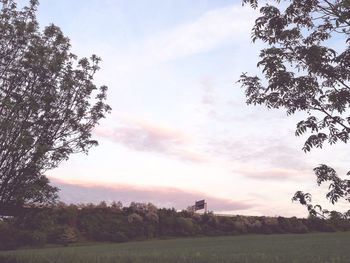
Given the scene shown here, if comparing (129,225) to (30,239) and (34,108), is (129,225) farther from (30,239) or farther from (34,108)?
(34,108)

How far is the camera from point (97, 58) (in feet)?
57.5

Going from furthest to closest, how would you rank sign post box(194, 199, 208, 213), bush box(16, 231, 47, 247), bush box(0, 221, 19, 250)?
sign post box(194, 199, 208, 213) → bush box(16, 231, 47, 247) → bush box(0, 221, 19, 250)

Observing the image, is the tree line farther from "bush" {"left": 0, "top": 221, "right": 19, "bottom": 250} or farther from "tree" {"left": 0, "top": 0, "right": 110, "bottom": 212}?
"tree" {"left": 0, "top": 0, "right": 110, "bottom": 212}

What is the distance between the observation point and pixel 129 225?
3547 centimetres

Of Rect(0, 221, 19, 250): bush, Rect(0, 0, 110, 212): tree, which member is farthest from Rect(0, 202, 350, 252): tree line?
Rect(0, 0, 110, 212): tree

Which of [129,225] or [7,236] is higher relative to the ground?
[129,225]

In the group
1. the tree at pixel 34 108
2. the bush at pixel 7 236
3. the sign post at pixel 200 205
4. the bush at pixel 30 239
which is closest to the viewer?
the tree at pixel 34 108

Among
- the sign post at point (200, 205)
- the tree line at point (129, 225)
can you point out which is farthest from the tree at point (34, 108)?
the sign post at point (200, 205)

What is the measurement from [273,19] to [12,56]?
10.9 metres

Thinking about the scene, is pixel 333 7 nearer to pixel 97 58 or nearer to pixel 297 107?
pixel 297 107

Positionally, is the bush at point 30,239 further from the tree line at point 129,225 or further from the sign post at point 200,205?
the sign post at point 200,205

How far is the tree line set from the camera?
30062mm

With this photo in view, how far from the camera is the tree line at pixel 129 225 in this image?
30062mm

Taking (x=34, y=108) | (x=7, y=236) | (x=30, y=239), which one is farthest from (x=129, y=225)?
(x=34, y=108)
